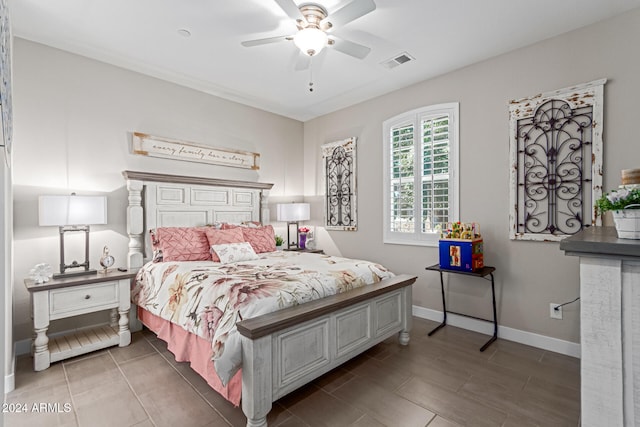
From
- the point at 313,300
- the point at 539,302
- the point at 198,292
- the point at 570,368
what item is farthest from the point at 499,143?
the point at 198,292

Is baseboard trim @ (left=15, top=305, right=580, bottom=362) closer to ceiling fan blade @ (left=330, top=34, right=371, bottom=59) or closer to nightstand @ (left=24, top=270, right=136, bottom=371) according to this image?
nightstand @ (left=24, top=270, right=136, bottom=371)

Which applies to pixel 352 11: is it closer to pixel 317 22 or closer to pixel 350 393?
pixel 317 22

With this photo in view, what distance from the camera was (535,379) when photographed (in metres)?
2.45

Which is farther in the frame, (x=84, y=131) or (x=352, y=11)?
(x=84, y=131)

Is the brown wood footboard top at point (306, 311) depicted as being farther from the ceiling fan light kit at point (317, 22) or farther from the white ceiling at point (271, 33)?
the white ceiling at point (271, 33)

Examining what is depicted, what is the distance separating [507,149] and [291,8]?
7.84 feet

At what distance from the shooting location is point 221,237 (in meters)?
3.50

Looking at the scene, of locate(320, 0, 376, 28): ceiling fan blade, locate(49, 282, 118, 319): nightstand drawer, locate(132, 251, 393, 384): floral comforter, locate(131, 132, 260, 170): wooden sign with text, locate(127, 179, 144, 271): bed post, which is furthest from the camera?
locate(131, 132, 260, 170): wooden sign with text

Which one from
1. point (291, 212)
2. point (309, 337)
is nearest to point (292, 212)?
point (291, 212)

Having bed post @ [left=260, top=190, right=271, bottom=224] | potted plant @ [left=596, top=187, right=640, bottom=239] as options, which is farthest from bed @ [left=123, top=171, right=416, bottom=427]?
potted plant @ [left=596, top=187, right=640, bottom=239]

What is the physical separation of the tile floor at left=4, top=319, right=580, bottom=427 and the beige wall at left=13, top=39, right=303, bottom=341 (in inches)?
41.1

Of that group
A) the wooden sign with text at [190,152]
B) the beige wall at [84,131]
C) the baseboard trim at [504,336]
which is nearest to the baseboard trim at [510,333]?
the baseboard trim at [504,336]

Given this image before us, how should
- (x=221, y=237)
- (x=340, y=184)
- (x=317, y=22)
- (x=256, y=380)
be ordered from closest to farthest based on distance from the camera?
(x=256, y=380) → (x=317, y=22) → (x=221, y=237) → (x=340, y=184)

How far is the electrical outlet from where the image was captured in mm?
2912
